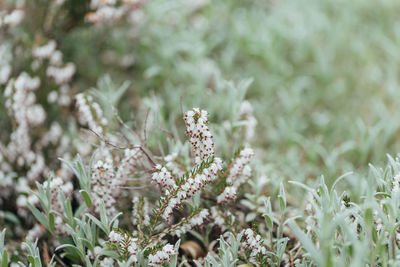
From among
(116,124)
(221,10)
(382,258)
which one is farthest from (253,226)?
(221,10)

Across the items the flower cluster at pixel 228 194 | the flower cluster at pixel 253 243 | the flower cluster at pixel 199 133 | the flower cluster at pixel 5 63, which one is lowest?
the flower cluster at pixel 253 243

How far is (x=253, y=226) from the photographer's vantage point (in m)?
1.38

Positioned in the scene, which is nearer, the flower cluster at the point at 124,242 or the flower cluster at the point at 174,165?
the flower cluster at the point at 124,242

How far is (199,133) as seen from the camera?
1.32 metres

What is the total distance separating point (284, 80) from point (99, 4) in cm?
146

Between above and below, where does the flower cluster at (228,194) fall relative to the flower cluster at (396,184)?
→ below

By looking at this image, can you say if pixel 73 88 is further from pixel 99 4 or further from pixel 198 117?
→ pixel 198 117

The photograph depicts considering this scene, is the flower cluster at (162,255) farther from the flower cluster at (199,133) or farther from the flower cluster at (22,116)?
the flower cluster at (22,116)

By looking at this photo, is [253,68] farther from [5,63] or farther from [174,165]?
[5,63]

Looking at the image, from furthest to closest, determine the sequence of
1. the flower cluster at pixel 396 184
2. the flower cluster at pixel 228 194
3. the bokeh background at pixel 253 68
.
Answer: the bokeh background at pixel 253 68 < the flower cluster at pixel 228 194 < the flower cluster at pixel 396 184

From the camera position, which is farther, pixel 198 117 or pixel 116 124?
pixel 116 124

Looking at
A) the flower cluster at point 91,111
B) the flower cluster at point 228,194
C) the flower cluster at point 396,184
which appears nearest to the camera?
the flower cluster at point 396,184

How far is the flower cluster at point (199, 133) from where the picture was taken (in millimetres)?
1295

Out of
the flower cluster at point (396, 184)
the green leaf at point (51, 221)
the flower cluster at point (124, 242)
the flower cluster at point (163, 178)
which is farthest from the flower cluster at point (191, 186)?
the flower cluster at point (396, 184)
